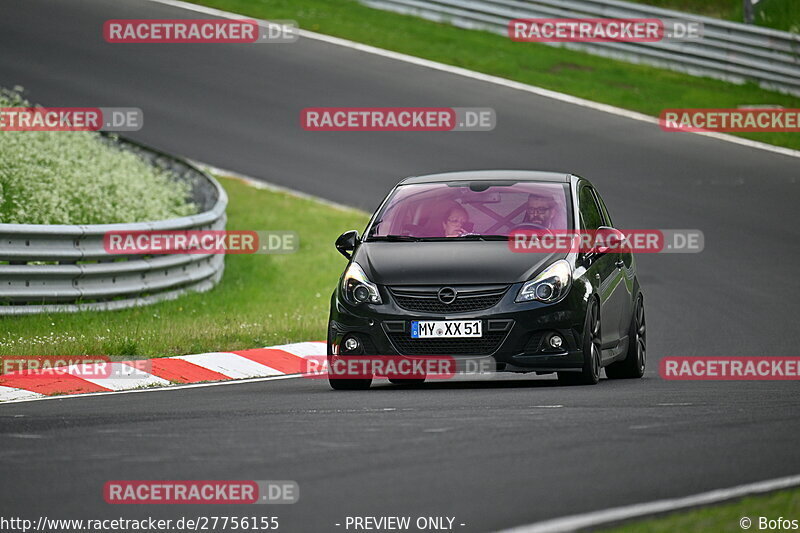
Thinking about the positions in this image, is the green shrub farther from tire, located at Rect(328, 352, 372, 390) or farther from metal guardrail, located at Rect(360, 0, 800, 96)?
metal guardrail, located at Rect(360, 0, 800, 96)

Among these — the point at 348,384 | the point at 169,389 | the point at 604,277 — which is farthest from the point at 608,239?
the point at 169,389

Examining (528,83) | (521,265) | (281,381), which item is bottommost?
(281,381)

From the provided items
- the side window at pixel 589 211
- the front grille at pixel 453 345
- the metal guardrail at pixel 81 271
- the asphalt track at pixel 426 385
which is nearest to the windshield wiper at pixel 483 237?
the side window at pixel 589 211

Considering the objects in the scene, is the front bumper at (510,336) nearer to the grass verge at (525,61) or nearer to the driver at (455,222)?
the driver at (455,222)

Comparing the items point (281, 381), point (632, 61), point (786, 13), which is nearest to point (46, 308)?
point (281, 381)

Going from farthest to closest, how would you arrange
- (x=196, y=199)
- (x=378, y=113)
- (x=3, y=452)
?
(x=378, y=113), (x=196, y=199), (x=3, y=452)

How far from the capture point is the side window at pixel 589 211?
11984 mm

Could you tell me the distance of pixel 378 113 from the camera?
26.5 m

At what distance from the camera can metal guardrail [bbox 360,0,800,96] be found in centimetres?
2836

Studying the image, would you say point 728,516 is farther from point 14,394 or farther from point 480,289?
point 14,394

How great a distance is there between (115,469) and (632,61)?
24.8 metres

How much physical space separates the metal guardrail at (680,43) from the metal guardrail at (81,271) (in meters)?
15.0

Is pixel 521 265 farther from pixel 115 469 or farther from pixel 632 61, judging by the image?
pixel 632 61

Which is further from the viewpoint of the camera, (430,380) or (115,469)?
(430,380)
